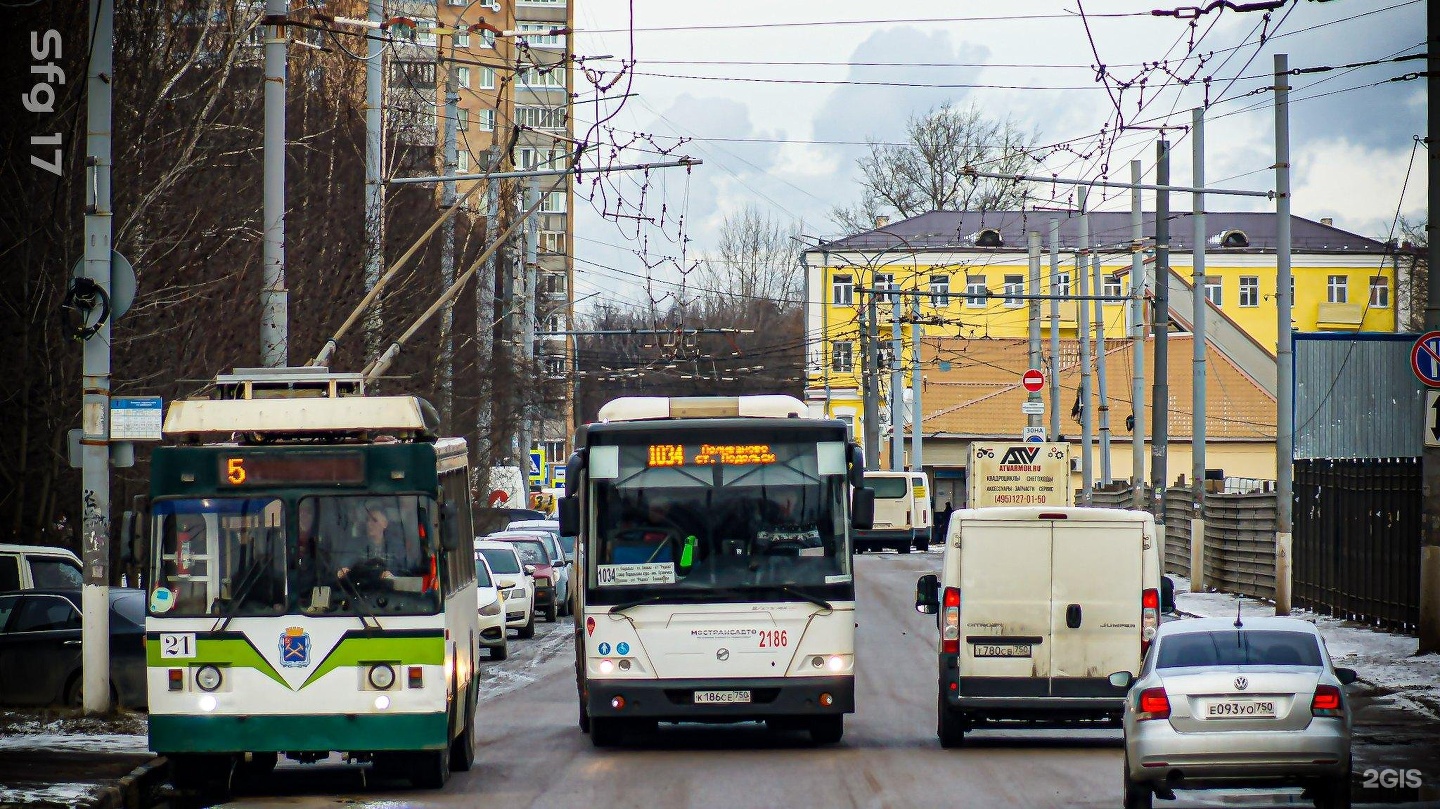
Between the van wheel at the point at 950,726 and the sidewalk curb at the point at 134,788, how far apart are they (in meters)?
6.11

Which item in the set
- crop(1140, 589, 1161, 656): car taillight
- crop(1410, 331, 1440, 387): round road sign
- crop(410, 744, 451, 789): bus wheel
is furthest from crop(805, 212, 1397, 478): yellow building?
crop(410, 744, 451, 789): bus wheel

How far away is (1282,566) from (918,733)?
1269 cm

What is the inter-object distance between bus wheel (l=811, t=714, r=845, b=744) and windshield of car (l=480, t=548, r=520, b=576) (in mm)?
13738

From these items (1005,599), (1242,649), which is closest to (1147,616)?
(1005,599)

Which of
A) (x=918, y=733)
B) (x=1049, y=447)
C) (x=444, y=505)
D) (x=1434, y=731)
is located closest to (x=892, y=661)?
(x=918, y=733)

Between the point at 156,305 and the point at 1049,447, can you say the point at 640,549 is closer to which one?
the point at 156,305

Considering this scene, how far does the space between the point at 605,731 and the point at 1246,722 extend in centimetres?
641

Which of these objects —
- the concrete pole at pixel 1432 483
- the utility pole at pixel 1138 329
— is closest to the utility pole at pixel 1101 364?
the utility pole at pixel 1138 329

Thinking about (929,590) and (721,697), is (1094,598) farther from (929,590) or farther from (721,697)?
(721,697)

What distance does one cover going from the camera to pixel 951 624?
15789 mm

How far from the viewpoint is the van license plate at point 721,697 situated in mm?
15602

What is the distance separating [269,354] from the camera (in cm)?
2064

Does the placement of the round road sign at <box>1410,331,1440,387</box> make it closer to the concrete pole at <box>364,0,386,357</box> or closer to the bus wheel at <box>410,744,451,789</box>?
the bus wheel at <box>410,744,451,789</box>

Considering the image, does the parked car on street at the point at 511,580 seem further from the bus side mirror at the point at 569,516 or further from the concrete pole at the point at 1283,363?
the bus side mirror at the point at 569,516
